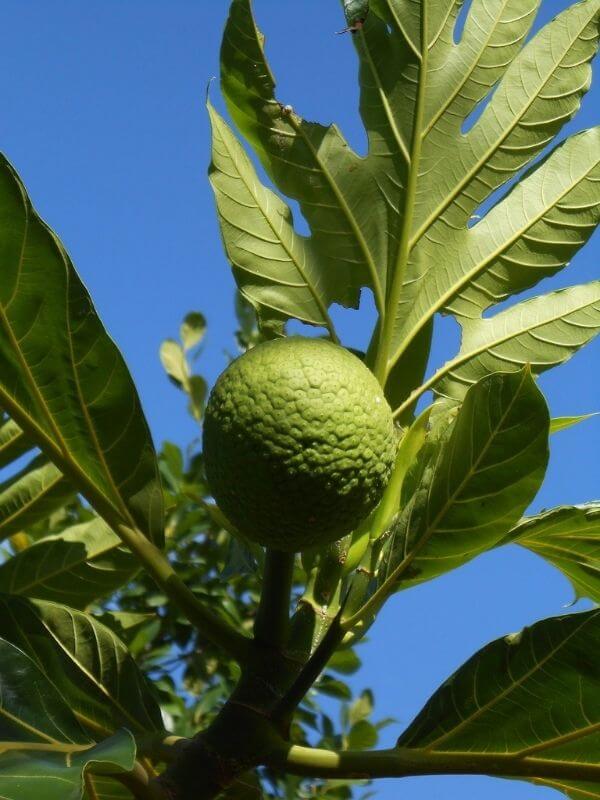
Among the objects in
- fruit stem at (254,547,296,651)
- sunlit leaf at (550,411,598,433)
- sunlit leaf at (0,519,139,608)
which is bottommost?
sunlit leaf at (0,519,139,608)

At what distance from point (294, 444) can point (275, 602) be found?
0.78 ft

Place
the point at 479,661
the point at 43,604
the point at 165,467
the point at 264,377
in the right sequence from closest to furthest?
the point at 264,377
the point at 479,661
the point at 43,604
the point at 165,467

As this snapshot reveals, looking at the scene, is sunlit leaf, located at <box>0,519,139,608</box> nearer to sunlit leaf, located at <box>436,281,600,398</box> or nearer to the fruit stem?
the fruit stem

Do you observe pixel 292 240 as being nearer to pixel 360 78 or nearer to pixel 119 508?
pixel 360 78

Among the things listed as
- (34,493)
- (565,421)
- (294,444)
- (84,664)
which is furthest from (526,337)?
(34,493)

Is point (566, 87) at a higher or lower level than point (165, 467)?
higher

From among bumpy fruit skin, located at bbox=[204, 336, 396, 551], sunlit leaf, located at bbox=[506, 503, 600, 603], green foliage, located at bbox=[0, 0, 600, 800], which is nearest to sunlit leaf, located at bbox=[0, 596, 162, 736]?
green foliage, located at bbox=[0, 0, 600, 800]

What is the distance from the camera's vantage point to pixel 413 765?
1221 mm

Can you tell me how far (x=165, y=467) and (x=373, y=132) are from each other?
201 centimetres

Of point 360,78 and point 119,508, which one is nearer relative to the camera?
point 119,508

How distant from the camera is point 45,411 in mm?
1312

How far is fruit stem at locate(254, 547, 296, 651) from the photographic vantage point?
4.10 feet

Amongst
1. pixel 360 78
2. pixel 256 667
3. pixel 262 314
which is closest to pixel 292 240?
pixel 262 314

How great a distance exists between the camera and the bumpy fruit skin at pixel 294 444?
44.5 inches
